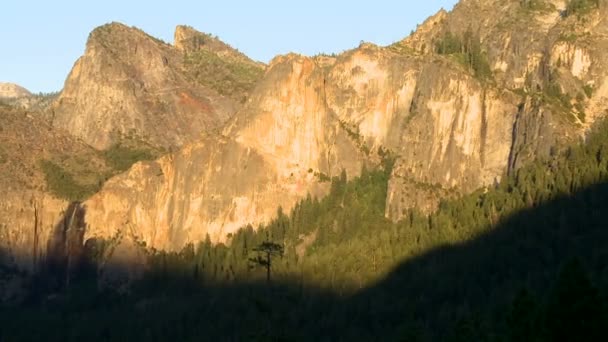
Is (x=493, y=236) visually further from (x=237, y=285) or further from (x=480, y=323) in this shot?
(x=480, y=323)

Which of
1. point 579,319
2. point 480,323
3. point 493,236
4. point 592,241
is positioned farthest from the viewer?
point 493,236

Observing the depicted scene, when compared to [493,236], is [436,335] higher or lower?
lower

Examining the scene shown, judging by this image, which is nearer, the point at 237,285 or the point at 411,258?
the point at 411,258

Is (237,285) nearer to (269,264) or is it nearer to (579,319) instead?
(269,264)

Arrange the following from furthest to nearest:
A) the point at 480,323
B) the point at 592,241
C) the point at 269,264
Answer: the point at 269,264, the point at 592,241, the point at 480,323

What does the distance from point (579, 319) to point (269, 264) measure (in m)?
109

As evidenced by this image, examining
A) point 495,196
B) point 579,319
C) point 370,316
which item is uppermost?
point 495,196

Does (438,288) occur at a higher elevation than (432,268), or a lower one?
lower

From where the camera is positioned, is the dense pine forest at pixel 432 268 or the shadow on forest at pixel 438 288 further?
the dense pine forest at pixel 432 268

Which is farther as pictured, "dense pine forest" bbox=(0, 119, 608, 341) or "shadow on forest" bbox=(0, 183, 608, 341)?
"dense pine forest" bbox=(0, 119, 608, 341)

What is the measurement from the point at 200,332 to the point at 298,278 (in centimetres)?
1292

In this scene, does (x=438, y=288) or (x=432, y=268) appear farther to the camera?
(x=432, y=268)

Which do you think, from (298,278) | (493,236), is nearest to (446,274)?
(493,236)

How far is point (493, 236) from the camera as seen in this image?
7141 inches
